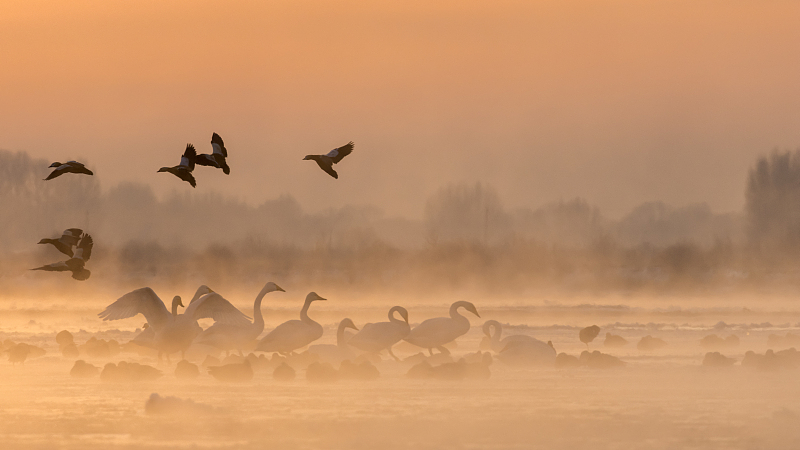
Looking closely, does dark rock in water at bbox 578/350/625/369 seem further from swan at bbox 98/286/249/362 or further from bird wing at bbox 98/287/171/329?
bird wing at bbox 98/287/171/329

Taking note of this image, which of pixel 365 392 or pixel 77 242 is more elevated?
pixel 77 242

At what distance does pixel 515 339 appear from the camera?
683 inches

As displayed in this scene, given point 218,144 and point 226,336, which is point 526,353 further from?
point 218,144

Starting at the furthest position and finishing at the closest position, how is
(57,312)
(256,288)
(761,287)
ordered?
(761,287), (256,288), (57,312)

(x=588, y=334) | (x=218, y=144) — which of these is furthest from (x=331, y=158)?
(x=588, y=334)

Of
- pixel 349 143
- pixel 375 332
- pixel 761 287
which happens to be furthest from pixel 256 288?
pixel 349 143

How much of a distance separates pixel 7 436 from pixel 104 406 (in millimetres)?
2174

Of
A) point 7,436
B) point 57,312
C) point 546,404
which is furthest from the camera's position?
point 57,312

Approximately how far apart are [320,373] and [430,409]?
302 cm

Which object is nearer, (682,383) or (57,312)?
(682,383)

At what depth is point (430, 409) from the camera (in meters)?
12.7

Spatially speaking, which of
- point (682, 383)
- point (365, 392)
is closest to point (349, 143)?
point (365, 392)

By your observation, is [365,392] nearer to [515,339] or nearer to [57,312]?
[515,339]

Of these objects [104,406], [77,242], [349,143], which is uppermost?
[349,143]
